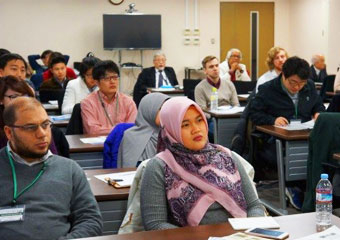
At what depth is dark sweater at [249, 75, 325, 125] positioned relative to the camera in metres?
5.05

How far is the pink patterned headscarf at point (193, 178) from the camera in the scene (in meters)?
2.38

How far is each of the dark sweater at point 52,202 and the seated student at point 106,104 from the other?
2.27 meters

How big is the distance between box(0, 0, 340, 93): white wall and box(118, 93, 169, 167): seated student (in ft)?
27.7

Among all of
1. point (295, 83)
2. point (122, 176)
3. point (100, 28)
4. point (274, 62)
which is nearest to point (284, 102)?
point (295, 83)

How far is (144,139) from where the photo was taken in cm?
363

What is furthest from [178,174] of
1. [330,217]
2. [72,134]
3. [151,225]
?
[72,134]

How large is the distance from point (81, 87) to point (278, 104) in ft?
7.16

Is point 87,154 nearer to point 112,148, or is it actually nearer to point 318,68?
point 112,148

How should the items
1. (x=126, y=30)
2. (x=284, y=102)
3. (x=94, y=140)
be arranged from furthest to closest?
(x=126, y=30)
(x=284, y=102)
(x=94, y=140)

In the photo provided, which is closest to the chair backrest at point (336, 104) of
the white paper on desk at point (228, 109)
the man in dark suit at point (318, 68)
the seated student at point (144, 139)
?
the white paper on desk at point (228, 109)

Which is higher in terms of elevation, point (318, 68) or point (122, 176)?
point (318, 68)

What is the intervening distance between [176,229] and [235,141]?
3024mm

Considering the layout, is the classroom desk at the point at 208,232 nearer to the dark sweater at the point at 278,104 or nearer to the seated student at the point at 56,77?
the dark sweater at the point at 278,104

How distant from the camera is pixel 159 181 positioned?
240 cm
